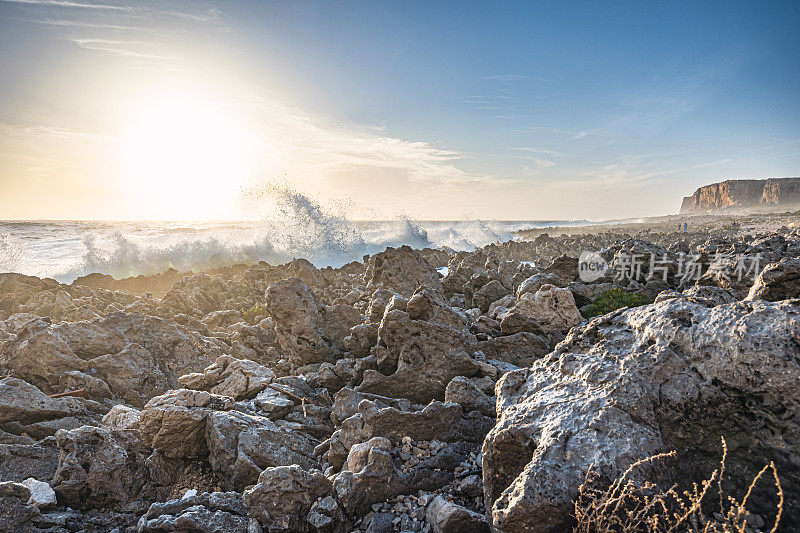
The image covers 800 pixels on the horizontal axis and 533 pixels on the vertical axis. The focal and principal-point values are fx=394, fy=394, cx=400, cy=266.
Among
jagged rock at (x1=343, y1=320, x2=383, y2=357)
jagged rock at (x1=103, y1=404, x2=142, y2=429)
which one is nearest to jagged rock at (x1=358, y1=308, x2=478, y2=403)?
jagged rock at (x1=343, y1=320, x2=383, y2=357)

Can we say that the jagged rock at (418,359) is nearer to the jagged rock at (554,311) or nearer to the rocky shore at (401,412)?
the rocky shore at (401,412)

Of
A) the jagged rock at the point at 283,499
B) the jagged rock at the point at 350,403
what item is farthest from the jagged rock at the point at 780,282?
the jagged rock at the point at 283,499

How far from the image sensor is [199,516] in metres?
3.85

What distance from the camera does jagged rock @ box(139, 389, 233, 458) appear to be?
504 centimetres

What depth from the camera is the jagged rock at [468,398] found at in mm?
5820

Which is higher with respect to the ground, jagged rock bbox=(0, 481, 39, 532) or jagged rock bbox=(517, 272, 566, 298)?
jagged rock bbox=(517, 272, 566, 298)

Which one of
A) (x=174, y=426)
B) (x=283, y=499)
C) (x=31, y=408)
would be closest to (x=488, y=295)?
(x=174, y=426)

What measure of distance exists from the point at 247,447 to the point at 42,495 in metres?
2.09

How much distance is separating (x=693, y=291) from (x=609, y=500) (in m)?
4.31

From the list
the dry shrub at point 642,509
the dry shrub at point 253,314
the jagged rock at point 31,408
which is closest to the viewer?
the dry shrub at point 642,509

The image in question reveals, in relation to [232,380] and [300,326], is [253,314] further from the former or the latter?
[232,380]

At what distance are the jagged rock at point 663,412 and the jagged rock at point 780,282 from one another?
2.21m

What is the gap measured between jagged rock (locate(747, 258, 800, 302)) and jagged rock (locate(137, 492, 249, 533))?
21.9 feet

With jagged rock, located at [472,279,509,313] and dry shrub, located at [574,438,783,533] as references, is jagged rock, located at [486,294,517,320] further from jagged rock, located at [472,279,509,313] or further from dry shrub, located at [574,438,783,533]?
dry shrub, located at [574,438,783,533]
